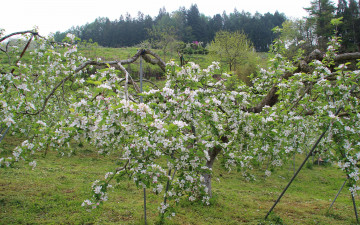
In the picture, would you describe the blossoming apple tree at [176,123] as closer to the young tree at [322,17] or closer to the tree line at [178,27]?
the young tree at [322,17]

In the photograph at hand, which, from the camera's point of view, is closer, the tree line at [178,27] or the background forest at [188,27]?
the background forest at [188,27]

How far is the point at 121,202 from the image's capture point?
6695 millimetres

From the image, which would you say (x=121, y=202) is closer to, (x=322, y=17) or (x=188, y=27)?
(x=322, y=17)

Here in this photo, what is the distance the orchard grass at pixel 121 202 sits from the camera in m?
5.65

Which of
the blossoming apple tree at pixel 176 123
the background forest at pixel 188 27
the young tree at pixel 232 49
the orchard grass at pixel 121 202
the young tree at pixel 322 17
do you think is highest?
the background forest at pixel 188 27

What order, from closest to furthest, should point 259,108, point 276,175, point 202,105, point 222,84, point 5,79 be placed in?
point 202,105 → point 5,79 → point 222,84 → point 259,108 → point 276,175

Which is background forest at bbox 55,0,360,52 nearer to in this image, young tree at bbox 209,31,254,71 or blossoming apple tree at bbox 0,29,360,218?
young tree at bbox 209,31,254,71

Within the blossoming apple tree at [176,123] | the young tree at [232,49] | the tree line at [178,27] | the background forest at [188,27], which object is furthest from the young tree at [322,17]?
the blossoming apple tree at [176,123]

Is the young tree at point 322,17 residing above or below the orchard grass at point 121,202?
above

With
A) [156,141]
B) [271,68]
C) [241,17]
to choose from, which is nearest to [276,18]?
[241,17]

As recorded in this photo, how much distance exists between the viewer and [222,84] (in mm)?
5492

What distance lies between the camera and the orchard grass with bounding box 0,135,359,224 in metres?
5.65

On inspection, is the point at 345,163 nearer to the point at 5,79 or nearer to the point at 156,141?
the point at 156,141

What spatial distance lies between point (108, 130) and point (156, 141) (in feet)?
1.90
